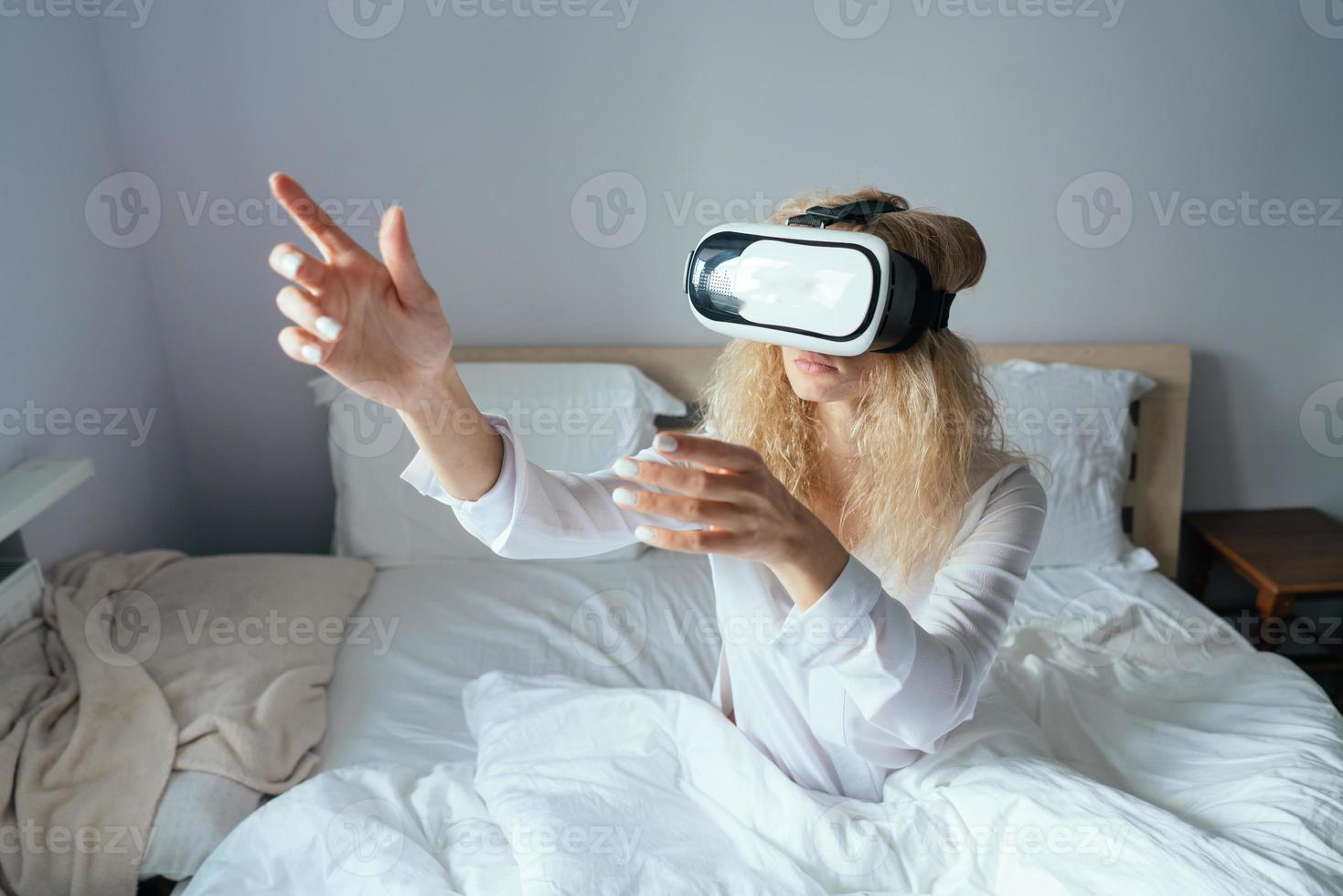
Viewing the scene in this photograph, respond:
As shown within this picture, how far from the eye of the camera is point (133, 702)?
1479mm

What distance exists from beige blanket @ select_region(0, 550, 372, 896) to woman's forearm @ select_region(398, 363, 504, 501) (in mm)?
748

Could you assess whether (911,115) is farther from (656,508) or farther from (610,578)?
(656,508)

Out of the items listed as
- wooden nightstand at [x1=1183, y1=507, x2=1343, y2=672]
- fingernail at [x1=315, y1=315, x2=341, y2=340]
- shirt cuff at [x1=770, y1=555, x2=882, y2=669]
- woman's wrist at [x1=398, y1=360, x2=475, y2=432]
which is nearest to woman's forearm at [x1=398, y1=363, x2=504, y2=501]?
woman's wrist at [x1=398, y1=360, x2=475, y2=432]

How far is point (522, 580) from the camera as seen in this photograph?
200 cm

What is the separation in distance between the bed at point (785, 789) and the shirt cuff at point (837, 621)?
1.06 ft

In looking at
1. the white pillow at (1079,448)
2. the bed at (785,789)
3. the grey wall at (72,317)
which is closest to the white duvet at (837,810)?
the bed at (785,789)

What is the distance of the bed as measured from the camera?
102cm

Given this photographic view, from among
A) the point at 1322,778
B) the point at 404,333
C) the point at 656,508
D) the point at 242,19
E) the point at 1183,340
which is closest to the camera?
the point at 656,508

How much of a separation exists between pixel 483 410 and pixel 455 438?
3.73 feet

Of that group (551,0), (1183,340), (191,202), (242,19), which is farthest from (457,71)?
(1183,340)

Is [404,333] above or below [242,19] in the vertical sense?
below

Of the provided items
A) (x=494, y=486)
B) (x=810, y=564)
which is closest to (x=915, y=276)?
(x=810, y=564)

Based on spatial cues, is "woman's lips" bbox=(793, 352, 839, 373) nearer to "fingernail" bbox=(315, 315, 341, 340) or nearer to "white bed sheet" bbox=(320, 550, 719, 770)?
"fingernail" bbox=(315, 315, 341, 340)

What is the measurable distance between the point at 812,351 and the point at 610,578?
1.12 m
